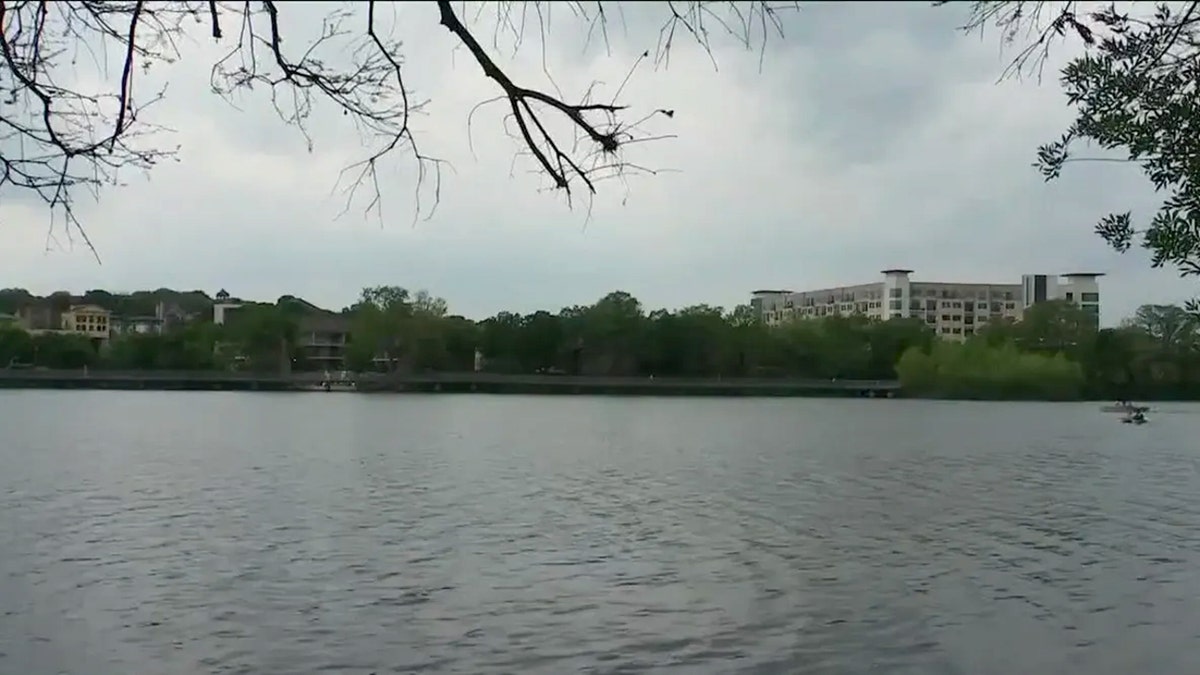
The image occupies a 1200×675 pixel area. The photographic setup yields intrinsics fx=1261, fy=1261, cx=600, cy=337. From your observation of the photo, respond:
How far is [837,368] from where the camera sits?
69688 millimetres

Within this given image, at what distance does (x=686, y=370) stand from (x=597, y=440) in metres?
43.5

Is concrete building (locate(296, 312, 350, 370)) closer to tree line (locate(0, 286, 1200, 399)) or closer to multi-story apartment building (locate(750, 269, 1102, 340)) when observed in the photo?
tree line (locate(0, 286, 1200, 399))

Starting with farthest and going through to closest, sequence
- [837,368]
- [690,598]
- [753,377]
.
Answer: [753,377] → [837,368] → [690,598]

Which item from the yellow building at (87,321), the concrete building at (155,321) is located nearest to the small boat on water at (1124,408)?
the concrete building at (155,321)

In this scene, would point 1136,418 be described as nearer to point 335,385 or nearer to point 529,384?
point 529,384

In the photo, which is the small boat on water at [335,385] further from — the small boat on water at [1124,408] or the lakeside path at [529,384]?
the small boat on water at [1124,408]

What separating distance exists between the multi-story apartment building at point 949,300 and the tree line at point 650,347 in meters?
0.56

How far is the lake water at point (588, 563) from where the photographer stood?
1030 centimetres

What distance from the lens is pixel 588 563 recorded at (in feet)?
47.2

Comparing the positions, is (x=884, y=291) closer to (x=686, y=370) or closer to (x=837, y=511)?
(x=837, y=511)

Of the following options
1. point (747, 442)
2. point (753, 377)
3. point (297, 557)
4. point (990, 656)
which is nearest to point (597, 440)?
point (747, 442)

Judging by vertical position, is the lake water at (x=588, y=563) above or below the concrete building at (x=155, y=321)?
below

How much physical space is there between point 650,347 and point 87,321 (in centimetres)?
5517

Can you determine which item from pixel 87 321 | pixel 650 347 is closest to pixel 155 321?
pixel 87 321
